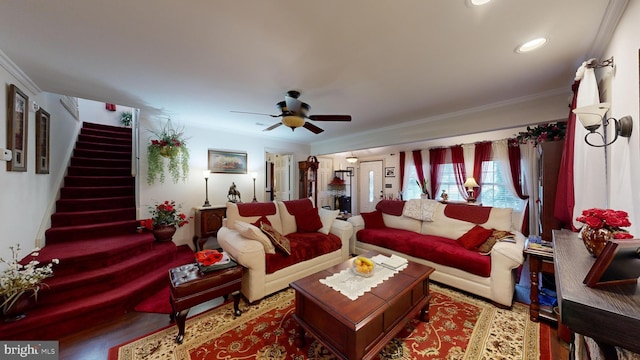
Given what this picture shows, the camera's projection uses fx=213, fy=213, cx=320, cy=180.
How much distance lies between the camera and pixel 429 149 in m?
5.70

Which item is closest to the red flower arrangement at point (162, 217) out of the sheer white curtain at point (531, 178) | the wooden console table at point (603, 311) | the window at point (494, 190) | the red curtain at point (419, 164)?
the wooden console table at point (603, 311)

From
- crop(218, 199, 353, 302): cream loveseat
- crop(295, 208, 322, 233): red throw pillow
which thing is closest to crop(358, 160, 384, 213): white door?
crop(218, 199, 353, 302): cream loveseat

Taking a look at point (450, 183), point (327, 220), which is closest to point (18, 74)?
point (327, 220)

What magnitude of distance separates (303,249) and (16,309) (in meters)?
2.54

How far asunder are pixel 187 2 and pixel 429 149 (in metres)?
5.77

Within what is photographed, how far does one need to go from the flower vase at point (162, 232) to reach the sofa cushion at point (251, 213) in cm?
111

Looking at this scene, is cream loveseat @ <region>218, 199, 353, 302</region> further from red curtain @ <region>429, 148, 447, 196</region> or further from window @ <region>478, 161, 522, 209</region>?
window @ <region>478, 161, 522, 209</region>

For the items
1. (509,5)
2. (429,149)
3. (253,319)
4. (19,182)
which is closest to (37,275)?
(19,182)

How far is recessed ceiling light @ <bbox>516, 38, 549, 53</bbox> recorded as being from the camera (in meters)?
1.64

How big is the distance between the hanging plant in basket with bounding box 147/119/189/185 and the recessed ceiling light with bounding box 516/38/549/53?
14.7 ft

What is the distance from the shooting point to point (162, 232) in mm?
3305

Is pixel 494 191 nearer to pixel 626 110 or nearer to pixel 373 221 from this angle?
pixel 373 221

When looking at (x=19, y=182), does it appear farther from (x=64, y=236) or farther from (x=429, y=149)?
(x=429, y=149)

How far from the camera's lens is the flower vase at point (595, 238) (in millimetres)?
1015
